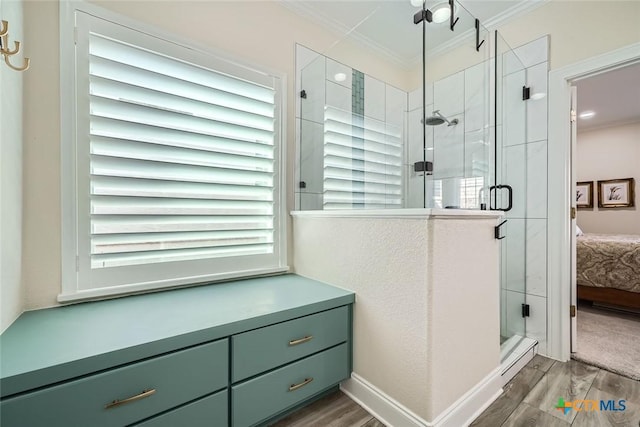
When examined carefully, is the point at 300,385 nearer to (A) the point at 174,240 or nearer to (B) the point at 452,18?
(A) the point at 174,240

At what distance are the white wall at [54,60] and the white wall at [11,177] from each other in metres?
0.05

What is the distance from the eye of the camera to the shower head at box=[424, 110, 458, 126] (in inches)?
76.1

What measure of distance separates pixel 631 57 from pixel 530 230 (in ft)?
3.87

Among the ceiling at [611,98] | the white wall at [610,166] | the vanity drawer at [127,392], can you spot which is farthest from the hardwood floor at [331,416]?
the white wall at [610,166]

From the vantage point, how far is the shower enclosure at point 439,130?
189 centimetres

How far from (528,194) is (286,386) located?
2.13 m

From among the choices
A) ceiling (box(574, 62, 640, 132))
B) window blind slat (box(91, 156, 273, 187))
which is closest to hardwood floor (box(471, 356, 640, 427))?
window blind slat (box(91, 156, 273, 187))

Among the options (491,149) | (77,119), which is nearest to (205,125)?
(77,119)

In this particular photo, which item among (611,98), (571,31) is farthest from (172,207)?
(611,98)

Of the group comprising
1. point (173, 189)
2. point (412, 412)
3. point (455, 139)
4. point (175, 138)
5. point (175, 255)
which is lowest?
point (412, 412)

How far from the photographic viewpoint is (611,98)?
142 inches

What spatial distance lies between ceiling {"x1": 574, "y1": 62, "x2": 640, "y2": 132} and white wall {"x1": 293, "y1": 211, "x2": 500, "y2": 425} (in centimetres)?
264

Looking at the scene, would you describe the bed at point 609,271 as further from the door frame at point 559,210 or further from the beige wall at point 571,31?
the beige wall at point 571,31

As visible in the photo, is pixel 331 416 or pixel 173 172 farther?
pixel 173 172
